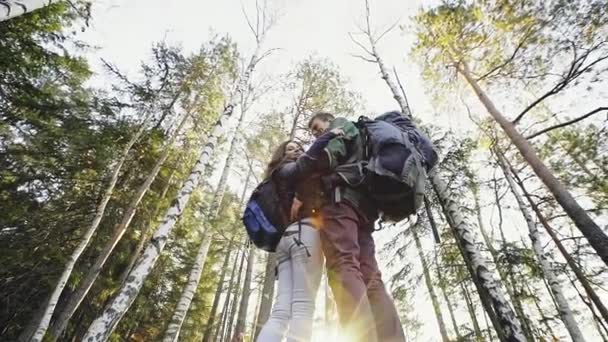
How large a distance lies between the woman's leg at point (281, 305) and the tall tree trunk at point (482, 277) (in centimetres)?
195

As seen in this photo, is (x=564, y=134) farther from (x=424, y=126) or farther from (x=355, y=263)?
(x=355, y=263)

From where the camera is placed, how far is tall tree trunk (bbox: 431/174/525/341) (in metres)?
3.04

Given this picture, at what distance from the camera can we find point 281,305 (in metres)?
1.86

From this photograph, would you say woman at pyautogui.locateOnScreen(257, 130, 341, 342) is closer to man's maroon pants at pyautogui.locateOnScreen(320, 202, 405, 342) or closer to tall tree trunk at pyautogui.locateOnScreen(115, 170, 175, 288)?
man's maroon pants at pyautogui.locateOnScreen(320, 202, 405, 342)

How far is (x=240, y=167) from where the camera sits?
13.8 meters

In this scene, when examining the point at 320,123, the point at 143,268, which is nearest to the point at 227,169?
the point at 143,268

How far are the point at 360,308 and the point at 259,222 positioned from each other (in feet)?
Result: 2.99

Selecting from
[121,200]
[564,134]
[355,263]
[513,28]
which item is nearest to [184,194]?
[121,200]

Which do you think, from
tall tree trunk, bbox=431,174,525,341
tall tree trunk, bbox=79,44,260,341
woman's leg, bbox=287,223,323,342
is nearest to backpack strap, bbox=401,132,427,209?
woman's leg, bbox=287,223,323,342

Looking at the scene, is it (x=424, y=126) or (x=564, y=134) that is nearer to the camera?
(x=424, y=126)

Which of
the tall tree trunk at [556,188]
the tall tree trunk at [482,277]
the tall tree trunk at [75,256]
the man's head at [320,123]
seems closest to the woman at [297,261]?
the man's head at [320,123]

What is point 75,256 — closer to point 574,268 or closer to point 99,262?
point 99,262

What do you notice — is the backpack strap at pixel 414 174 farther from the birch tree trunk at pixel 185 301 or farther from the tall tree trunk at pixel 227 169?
the tall tree trunk at pixel 227 169

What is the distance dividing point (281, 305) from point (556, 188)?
724cm
